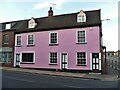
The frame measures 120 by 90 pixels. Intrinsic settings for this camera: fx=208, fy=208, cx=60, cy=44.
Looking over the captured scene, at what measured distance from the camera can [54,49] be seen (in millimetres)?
29500

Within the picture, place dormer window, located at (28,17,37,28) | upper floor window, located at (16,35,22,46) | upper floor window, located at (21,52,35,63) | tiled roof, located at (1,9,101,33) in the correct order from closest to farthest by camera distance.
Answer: tiled roof, located at (1,9,101,33) → upper floor window, located at (21,52,35,63) → dormer window, located at (28,17,37,28) → upper floor window, located at (16,35,22,46)

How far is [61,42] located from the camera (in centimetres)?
2909

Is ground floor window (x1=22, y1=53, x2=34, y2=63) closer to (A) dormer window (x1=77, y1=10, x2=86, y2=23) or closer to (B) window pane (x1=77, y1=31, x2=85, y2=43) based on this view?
(B) window pane (x1=77, y1=31, x2=85, y2=43)

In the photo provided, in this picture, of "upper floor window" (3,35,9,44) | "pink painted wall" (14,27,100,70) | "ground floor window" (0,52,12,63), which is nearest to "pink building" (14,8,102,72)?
"pink painted wall" (14,27,100,70)

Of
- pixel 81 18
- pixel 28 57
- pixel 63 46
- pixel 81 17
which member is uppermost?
pixel 81 17

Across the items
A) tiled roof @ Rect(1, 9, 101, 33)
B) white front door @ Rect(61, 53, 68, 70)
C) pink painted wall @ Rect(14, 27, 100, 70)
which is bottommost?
white front door @ Rect(61, 53, 68, 70)

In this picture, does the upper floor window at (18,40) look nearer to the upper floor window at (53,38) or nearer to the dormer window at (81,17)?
the upper floor window at (53,38)

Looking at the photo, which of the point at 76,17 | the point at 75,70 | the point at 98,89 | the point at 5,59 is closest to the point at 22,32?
the point at 5,59

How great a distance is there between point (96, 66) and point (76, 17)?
25.8ft

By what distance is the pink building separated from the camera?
26797mm

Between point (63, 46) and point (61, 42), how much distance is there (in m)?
0.66

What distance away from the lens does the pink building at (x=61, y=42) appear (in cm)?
2680

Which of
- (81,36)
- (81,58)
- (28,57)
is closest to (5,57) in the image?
(28,57)

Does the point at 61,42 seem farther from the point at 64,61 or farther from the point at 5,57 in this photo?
the point at 5,57
